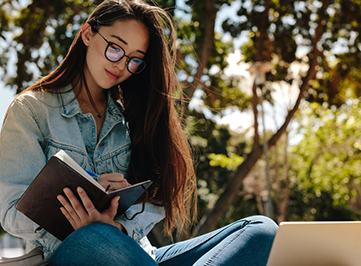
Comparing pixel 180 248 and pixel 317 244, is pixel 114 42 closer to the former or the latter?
pixel 180 248

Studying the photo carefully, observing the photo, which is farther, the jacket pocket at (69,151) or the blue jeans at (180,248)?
the jacket pocket at (69,151)

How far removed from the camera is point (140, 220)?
5.24ft

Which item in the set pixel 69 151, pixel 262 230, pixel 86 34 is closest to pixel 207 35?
pixel 86 34

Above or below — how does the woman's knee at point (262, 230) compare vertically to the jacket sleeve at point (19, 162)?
below

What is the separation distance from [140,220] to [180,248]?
0.89 feet

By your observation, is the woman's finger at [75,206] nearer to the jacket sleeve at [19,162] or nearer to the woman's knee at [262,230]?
the jacket sleeve at [19,162]

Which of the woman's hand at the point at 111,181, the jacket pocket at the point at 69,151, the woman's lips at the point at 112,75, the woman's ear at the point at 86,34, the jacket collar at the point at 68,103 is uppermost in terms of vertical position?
the woman's ear at the point at 86,34

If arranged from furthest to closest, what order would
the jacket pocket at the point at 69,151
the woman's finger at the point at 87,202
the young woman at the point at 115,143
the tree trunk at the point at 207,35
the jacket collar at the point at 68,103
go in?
the tree trunk at the point at 207,35, the jacket collar at the point at 68,103, the jacket pocket at the point at 69,151, the young woman at the point at 115,143, the woman's finger at the point at 87,202

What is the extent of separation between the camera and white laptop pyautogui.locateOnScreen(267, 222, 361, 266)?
1091mm

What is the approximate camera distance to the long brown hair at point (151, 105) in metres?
1.82

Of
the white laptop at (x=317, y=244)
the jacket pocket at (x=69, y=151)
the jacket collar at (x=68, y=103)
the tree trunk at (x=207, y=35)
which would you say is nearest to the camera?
the white laptop at (x=317, y=244)

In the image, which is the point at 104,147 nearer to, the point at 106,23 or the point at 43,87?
the point at 43,87

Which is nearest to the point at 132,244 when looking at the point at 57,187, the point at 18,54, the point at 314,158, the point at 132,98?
the point at 57,187

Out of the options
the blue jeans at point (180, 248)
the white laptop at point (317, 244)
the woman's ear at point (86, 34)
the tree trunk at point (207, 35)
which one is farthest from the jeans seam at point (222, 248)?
the tree trunk at point (207, 35)
